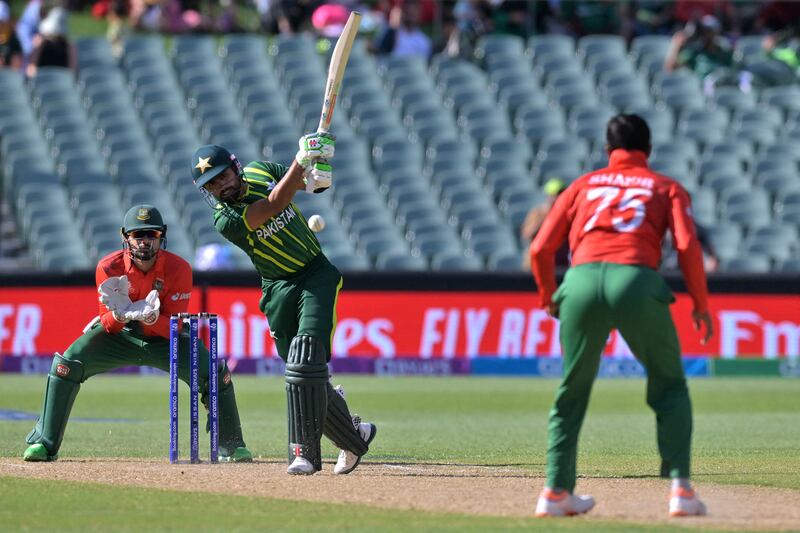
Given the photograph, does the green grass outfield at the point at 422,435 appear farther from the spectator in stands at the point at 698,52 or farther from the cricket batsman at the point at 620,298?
the spectator in stands at the point at 698,52

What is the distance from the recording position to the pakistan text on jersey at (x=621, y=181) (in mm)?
7410

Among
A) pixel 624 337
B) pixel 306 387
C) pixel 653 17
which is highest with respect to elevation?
pixel 653 17

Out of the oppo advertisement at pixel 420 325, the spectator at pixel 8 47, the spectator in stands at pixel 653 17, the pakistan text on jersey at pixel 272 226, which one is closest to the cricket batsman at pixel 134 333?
the pakistan text on jersey at pixel 272 226

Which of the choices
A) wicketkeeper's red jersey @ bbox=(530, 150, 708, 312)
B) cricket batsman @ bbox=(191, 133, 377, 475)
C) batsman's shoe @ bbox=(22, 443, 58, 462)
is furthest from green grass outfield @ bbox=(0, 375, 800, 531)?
wicketkeeper's red jersey @ bbox=(530, 150, 708, 312)

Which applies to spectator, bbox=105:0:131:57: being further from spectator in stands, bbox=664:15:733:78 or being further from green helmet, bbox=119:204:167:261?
green helmet, bbox=119:204:167:261

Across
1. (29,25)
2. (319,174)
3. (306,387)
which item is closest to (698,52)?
(29,25)

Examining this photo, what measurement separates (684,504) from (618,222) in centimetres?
140

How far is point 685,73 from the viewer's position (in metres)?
25.3

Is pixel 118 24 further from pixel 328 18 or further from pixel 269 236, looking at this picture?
pixel 269 236

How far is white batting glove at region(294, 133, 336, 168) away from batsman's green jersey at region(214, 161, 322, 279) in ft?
1.82

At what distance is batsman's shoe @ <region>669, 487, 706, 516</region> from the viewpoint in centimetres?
734

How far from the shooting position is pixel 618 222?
738 cm

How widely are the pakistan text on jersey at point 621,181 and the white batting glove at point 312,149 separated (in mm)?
1932

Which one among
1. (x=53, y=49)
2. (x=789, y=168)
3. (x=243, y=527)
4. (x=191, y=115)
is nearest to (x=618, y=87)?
(x=789, y=168)
